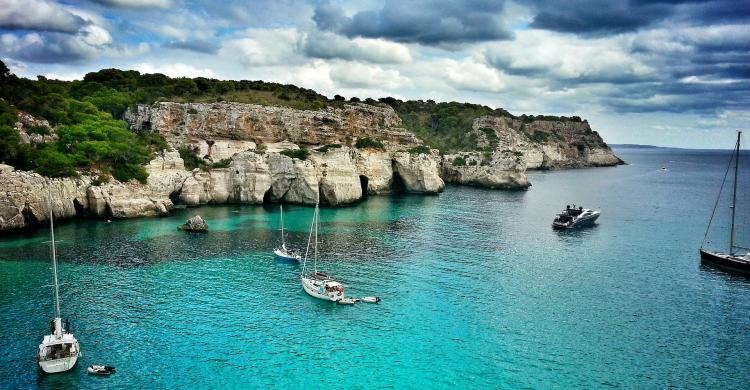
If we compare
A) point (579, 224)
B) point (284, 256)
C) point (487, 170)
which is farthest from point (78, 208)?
point (487, 170)

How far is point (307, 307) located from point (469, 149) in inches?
4574

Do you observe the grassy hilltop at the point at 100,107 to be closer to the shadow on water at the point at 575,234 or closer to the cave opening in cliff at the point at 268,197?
the cave opening in cliff at the point at 268,197

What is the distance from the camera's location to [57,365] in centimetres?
2848

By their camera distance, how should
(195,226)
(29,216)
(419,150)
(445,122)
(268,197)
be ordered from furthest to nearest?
(445,122)
(419,150)
(268,197)
(195,226)
(29,216)

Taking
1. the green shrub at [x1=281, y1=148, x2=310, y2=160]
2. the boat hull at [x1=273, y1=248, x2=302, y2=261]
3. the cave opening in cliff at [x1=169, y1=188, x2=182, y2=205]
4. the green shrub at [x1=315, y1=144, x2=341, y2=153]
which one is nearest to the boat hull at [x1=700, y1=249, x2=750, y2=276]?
the boat hull at [x1=273, y1=248, x2=302, y2=261]

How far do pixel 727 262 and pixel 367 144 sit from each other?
6290cm

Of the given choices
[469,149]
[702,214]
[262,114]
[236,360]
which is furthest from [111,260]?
[469,149]

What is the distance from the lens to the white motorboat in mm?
72562

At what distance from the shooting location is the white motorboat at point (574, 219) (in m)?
72.6

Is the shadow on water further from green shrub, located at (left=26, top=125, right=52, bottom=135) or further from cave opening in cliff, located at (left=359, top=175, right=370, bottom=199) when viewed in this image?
green shrub, located at (left=26, top=125, right=52, bottom=135)

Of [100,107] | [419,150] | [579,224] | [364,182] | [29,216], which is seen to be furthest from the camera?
[419,150]

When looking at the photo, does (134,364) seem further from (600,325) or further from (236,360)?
(600,325)

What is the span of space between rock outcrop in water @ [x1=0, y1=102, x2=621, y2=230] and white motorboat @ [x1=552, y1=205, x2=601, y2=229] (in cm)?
3274

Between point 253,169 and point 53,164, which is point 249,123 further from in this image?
point 53,164
